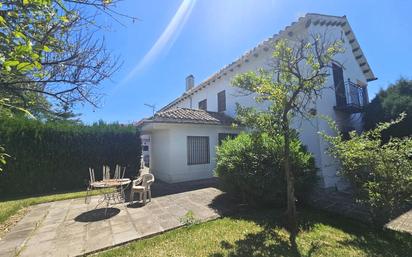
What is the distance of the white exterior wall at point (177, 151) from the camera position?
12.4m

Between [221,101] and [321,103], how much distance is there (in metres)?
7.59

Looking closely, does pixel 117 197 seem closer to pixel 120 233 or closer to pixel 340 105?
pixel 120 233

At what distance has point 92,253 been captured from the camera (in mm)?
4465

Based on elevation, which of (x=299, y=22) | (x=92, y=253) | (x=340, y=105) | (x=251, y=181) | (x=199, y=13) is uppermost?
(x=299, y=22)

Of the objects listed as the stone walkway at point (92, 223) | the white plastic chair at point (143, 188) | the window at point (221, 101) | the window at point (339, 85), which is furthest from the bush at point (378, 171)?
the window at point (221, 101)

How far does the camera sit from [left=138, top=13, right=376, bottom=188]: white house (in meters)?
11.2

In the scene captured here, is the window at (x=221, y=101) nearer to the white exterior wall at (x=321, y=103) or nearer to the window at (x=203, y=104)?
the white exterior wall at (x=321, y=103)

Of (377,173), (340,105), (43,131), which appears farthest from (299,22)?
(43,131)

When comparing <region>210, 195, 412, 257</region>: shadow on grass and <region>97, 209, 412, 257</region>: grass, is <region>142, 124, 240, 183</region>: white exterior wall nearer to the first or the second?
<region>210, 195, 412, 257</region>: shadow on grass

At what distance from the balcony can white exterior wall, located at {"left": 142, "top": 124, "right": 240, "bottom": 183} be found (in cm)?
652

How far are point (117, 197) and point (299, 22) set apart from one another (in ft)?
39.2

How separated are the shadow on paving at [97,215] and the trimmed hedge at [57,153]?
16.1 ft

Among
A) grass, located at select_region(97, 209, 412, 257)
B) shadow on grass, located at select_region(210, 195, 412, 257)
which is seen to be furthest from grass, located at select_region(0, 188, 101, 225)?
shadow on grass, located at select_region(210, 195, 412, 257)

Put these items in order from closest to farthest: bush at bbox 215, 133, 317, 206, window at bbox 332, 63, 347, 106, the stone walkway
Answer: the stone walkway, bush at bbox 215, 133, 317, 206, window at bbox 332, 63, 347, 106
